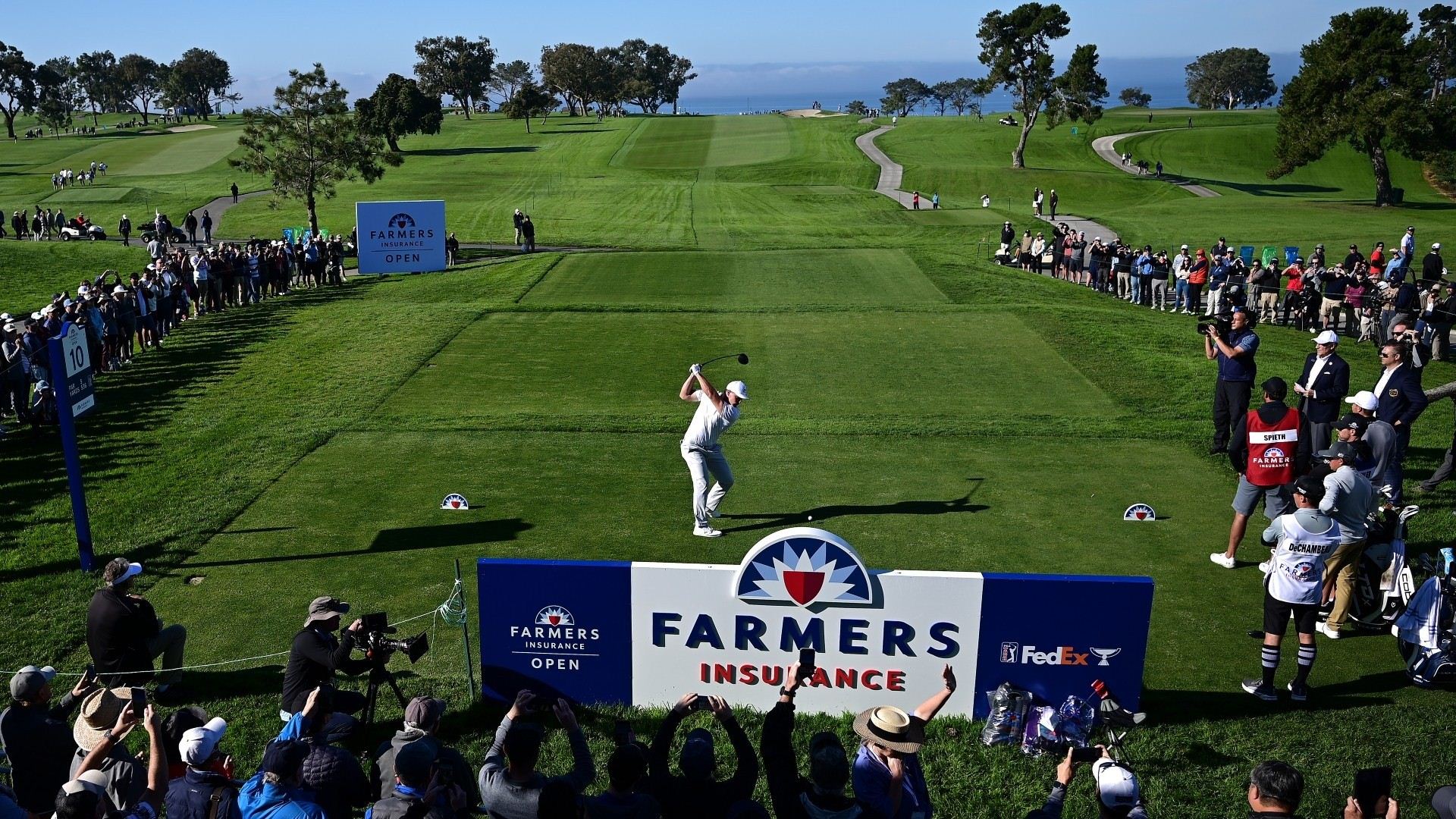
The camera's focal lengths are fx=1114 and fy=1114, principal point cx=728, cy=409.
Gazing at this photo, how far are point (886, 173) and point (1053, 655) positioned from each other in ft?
230

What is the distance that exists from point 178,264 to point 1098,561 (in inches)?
990

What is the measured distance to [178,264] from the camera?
1123 inches

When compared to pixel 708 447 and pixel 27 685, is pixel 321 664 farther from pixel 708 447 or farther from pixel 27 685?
pixel 708 447

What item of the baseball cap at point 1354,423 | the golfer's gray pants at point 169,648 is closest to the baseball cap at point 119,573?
the golfer's gray pants at point 169,648

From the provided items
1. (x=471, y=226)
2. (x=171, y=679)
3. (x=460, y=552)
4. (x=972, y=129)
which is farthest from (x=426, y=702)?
(x=972, y=129)

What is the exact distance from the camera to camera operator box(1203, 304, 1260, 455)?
48.1ft

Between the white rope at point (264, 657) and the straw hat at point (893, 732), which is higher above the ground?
the straw hat at point (893, 732)

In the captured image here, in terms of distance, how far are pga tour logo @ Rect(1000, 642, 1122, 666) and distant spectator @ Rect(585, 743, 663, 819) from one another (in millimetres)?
3863

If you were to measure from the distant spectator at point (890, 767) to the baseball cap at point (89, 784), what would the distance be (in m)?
4.10

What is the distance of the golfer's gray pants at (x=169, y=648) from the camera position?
371 inches

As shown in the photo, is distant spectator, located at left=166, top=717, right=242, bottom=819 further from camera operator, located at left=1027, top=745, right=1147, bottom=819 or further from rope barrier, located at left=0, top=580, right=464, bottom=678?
camera operator, located at left=1027, top=745, right=1147, bottom=819

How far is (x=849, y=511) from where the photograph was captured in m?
13.6

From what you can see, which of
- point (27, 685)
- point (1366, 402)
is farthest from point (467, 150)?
point (27, 685)

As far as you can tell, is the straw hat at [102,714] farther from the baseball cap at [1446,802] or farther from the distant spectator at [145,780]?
the baseball cap at [1446,802]
